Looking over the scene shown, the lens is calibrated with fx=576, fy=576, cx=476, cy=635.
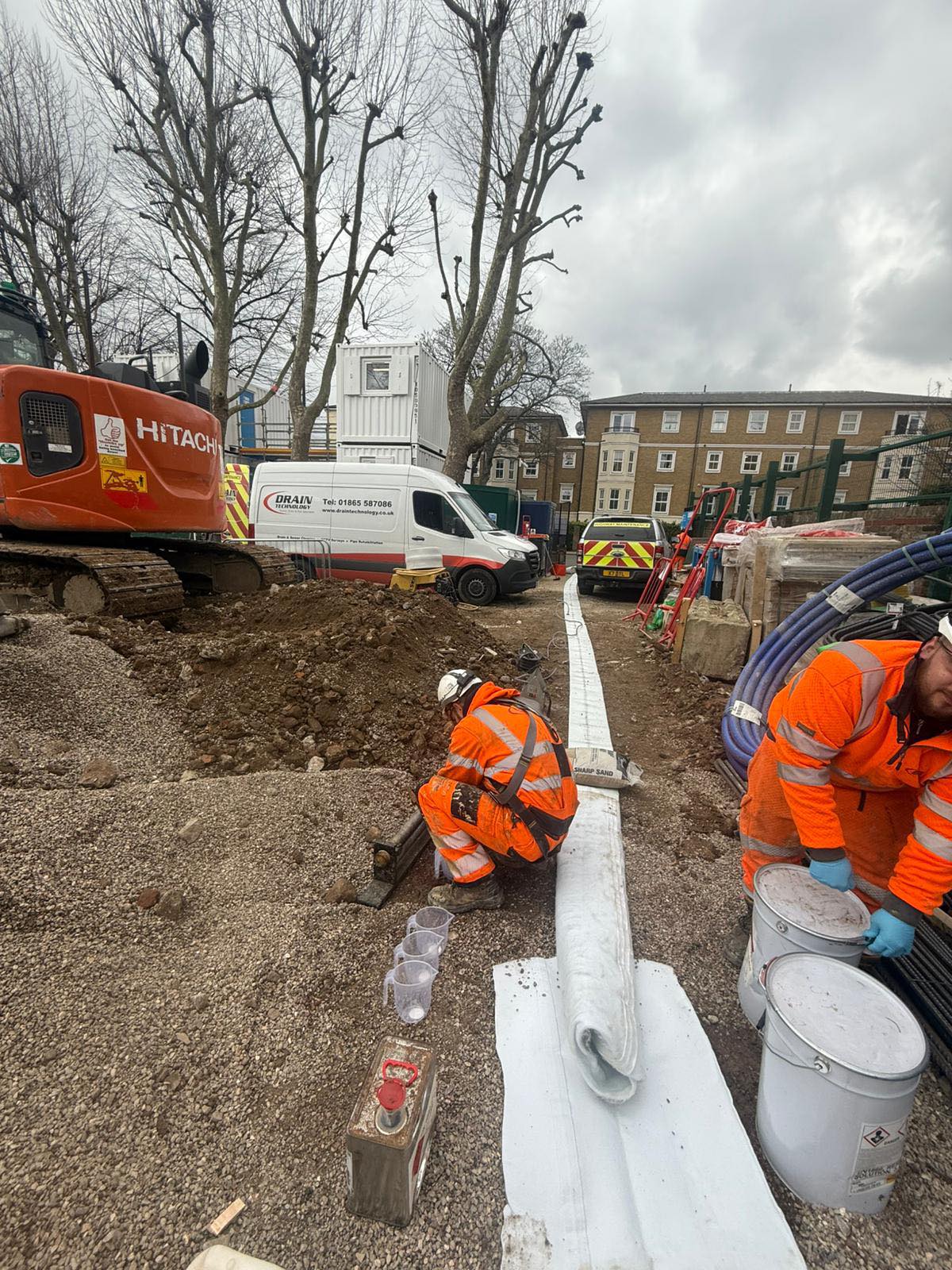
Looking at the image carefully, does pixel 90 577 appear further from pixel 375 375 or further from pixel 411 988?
pixel 375 375

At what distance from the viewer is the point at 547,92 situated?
11.7 metres

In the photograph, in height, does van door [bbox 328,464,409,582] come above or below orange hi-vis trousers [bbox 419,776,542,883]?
above

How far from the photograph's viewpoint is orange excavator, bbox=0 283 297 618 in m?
5.18

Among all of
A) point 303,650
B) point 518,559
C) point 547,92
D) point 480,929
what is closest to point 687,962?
point 480,929

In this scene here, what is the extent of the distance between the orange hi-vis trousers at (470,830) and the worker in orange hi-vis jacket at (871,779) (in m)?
1.02

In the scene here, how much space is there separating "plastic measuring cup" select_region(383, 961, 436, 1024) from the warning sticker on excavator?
214 inches

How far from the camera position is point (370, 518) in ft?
32.7

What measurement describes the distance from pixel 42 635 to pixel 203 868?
3.00 metres

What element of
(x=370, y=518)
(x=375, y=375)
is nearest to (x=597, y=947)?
(x=370, y=518)

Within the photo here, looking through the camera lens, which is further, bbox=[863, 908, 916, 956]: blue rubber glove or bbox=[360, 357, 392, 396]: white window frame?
bbox=[360, 357, 392, 396]: white window frame

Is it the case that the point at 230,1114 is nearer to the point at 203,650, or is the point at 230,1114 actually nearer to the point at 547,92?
the point at 203,650

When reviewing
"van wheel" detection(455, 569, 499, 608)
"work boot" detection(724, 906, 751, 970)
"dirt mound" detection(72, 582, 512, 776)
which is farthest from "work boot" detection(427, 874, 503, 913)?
"van wheel" detection(455, 569, 499, 608)

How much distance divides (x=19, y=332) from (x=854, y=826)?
28.1ft

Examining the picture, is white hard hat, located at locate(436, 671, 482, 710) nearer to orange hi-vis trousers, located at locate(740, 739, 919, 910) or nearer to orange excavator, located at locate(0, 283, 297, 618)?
orange hi-vis trousers, located at locate(740, 739, 919, 910)
